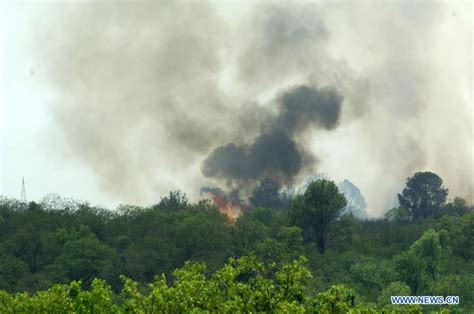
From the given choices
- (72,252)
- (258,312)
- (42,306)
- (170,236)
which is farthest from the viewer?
(170,236)

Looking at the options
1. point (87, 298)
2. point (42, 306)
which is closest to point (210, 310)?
point (87, 298)

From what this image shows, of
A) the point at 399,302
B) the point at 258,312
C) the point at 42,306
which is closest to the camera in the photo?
the point at 258,312

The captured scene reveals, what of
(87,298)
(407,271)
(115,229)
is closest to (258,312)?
(87,298)

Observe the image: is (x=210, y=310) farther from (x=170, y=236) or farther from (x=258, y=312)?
(x=170, y=236)

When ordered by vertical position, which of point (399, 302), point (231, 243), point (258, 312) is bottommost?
point (258, 312)

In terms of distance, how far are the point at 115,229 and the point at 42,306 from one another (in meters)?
134

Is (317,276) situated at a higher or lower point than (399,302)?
higher

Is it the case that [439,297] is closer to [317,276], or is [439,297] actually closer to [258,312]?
[317,276]

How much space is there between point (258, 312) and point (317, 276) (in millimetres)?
106035

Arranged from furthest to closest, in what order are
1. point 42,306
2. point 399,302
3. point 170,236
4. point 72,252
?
1. point 170,236
2. point 72,252
3. point 399,302
4. point 42,306

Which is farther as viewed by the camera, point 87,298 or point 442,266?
point 442,266

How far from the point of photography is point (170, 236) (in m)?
177

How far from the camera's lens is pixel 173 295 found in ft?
166

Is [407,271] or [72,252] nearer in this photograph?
[407,271]
